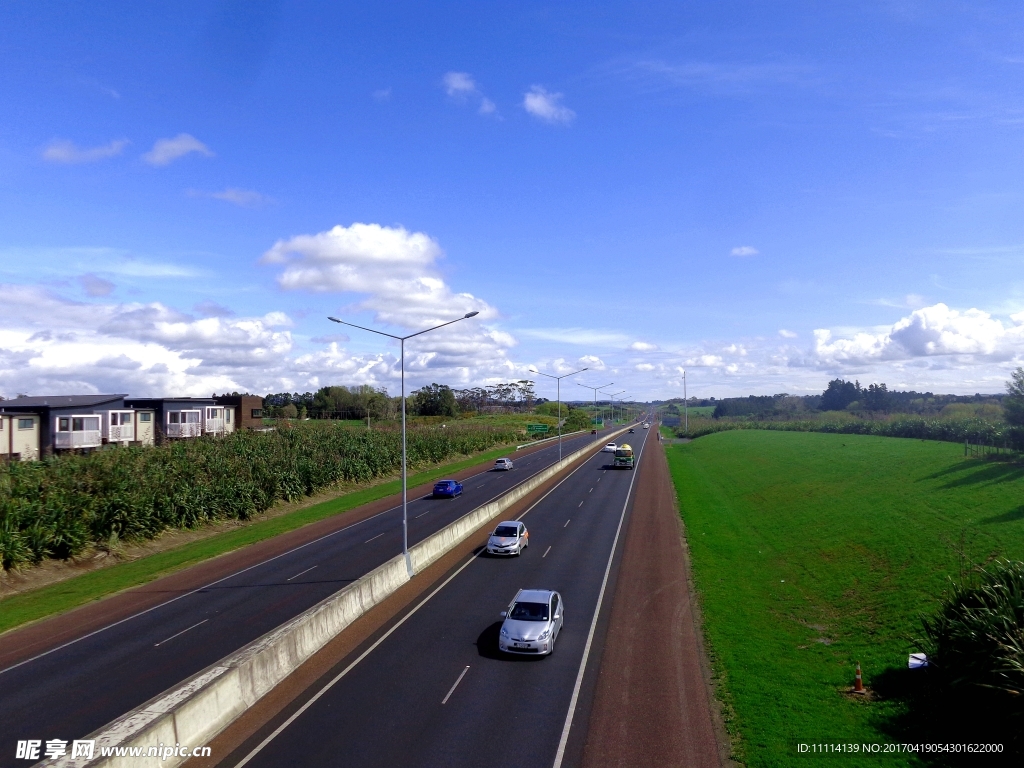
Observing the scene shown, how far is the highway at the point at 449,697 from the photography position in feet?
43.2

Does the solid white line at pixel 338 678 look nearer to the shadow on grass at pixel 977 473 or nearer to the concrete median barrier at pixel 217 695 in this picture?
the concrete median barrier at pixel 217 695

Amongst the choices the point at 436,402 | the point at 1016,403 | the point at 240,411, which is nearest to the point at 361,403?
the point at 436,402

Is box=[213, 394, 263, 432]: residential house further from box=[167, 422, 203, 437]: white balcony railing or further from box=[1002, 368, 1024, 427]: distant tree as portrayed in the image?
box=[1002, 368, 1024, 427]: distant tree

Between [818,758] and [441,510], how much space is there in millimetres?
37320

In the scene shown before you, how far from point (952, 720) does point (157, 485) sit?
40981 millimetres

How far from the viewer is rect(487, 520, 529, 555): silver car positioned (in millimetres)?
32875

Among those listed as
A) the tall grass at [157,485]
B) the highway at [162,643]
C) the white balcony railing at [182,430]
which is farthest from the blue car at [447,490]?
the white balcony railing at [182,430]

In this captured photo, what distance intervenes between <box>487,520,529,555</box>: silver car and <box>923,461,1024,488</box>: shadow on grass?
84.6 feet

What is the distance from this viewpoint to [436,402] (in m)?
172

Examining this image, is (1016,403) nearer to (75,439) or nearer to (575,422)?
(75,439)

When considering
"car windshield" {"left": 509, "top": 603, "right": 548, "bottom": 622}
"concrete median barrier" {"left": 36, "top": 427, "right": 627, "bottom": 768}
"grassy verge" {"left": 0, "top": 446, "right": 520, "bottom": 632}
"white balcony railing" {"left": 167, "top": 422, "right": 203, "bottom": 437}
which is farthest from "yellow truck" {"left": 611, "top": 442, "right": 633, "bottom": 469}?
"car windshield" {"left": 509, "top": 603, "right": 548, "bottom": 622}

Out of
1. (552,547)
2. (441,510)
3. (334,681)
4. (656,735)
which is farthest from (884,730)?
(441,510)

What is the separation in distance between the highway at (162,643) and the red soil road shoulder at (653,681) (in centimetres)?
1047

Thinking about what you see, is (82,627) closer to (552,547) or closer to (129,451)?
(552,547)
